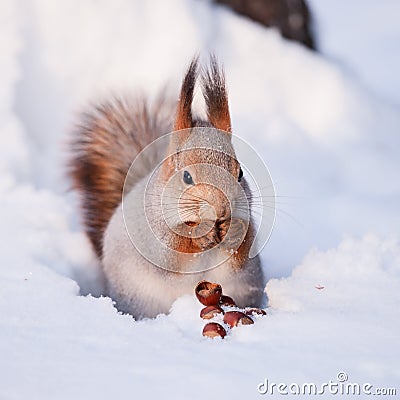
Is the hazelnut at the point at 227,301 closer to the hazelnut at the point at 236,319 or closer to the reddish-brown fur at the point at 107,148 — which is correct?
the hazelnut at the point at 236,319

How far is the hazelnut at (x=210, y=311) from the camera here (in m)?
1.72

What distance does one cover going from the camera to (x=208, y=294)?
1.79 m

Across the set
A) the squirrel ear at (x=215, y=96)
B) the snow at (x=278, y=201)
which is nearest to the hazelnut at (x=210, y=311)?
the snow at (x=278, y=201)

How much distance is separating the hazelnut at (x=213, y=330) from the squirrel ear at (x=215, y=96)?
1.78 ft

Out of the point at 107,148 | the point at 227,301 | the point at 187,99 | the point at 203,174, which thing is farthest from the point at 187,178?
the point at 107,148

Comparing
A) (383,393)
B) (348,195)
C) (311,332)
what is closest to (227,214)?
(311,332)

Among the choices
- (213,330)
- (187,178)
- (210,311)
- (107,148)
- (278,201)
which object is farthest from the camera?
(278,201)

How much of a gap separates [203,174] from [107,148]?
72 centimetres

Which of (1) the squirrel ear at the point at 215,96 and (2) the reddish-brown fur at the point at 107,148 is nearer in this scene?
(1) the squirrel ear at the point at 215,96

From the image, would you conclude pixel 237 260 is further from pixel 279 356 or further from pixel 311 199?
pixel 311 199

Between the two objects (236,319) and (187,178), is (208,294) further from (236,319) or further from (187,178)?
(187,178)

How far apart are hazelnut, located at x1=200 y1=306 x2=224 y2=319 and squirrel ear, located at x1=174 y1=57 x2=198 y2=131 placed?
47 centimetres

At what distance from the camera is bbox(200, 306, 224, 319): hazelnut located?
1.72 m

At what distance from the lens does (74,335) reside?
153 cm
